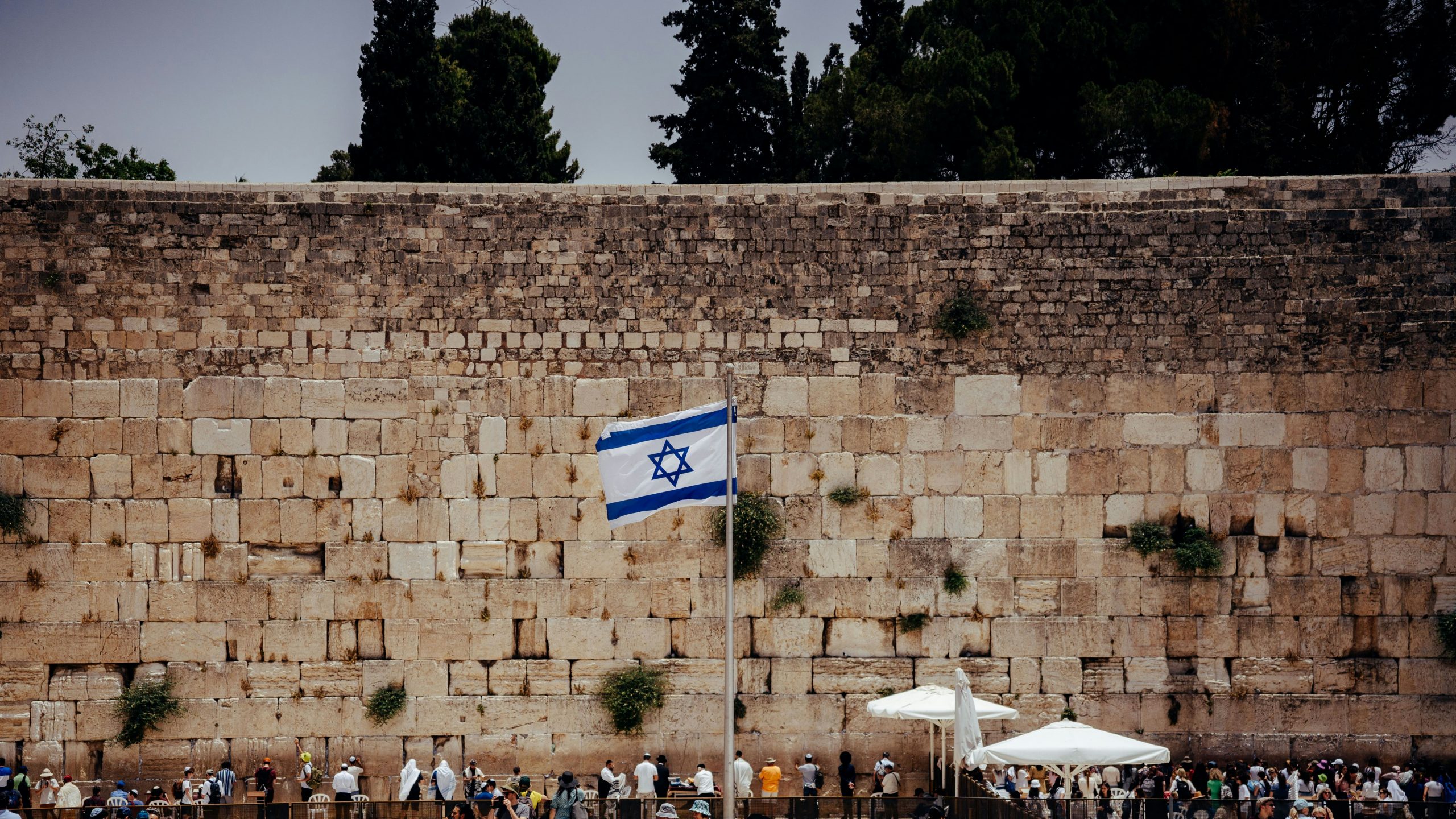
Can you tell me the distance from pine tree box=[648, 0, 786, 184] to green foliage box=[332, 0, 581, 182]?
313 cm

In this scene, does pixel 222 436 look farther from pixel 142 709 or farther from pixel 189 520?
pixel 142 709

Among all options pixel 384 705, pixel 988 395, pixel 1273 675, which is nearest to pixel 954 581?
pixel 988 395

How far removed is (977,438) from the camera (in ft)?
45.1

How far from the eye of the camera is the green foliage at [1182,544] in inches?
535

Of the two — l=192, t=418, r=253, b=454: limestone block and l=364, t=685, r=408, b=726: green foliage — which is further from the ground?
l=192, t=418, r=253, b=454: limestone block

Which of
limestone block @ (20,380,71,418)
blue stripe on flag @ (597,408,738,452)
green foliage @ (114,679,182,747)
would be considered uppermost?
limestone block @ (20,380,71,418)

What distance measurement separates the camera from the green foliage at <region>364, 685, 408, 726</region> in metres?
13.4

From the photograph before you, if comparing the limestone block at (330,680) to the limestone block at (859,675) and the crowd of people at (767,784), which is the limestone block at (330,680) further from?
the limestone block at (859,675)

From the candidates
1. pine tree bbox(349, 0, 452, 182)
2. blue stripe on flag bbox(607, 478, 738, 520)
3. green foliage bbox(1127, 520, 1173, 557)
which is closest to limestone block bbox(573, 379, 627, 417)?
blue stripe on flag bbox(607, 478, 738, 520)

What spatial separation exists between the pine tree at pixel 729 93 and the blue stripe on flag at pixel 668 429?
51.4ft

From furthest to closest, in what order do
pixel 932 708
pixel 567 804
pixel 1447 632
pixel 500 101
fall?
1. pixel 500 101
2. pixel 1447 632
3. pixel 932 708
4. pixel 567 804

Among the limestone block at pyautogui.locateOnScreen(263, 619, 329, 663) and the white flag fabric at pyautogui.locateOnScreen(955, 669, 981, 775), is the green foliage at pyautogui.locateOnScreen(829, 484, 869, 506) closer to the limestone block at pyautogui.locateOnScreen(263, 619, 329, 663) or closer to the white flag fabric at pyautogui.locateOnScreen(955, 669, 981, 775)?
the white flag fabric at pyautogui.locateOnScreen(955, 669, 981, 775)

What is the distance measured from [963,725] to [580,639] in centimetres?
428

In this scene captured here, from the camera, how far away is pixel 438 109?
2228 centimetres
